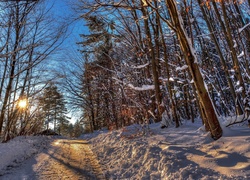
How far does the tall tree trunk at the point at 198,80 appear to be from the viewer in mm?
4504

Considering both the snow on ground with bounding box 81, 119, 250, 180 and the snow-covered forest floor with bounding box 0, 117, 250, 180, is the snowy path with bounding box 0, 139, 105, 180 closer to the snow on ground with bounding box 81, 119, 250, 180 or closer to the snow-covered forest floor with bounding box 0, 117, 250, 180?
the snow-covered forest floor with bounding box 0, 117, 250, 180

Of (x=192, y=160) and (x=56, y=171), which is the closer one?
(x=192, y=160)

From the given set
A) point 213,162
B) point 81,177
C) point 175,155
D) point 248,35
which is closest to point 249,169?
point 213,162

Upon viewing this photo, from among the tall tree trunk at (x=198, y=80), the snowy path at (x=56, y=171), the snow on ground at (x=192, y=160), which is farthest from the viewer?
the snowy path at (x=56, y=171)

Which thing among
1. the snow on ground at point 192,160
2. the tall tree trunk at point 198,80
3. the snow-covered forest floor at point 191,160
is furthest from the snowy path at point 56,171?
the tall tree trunk at point 198,80

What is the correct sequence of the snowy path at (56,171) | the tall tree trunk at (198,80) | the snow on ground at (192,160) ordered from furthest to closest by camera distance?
the snowy path at (56,171)
the tall tree trunk at (198,80)
the snow on ground at (192,160)

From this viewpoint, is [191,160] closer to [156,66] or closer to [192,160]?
[192,160]

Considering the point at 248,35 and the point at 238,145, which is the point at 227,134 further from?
the point at 248,35

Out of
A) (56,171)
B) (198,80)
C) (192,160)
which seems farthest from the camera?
(56,171)

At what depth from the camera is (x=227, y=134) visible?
14.5ft

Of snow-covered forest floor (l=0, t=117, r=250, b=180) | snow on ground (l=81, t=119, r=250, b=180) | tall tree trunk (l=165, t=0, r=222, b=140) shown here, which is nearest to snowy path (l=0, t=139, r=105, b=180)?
snow-covered forest floor (l=0, t=117, r=250, b=180)

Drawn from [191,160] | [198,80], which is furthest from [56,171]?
[198,80]

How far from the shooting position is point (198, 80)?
4.68 meters

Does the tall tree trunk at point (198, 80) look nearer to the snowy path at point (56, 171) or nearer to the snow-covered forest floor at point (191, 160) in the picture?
the snow-covered forest floor at point (191, 160)
